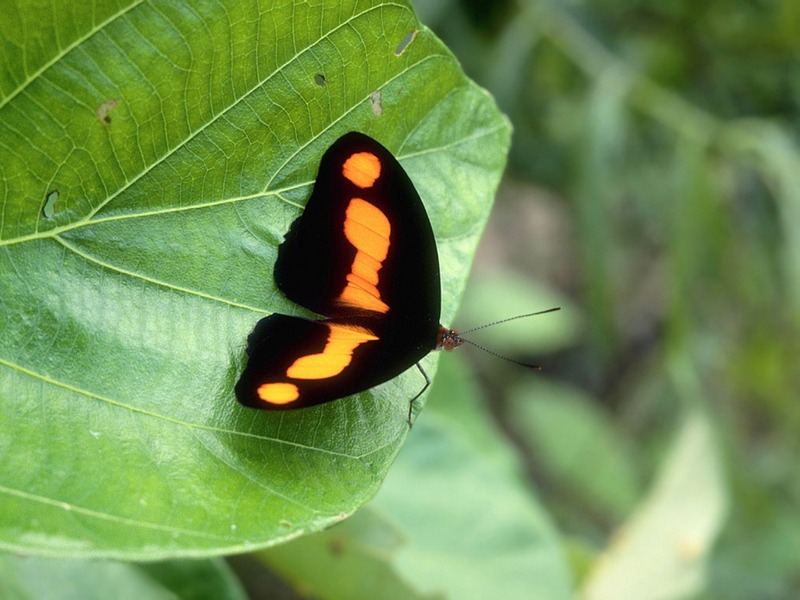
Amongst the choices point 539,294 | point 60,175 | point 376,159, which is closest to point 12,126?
point 60,175

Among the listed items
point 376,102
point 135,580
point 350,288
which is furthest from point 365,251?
point 135,580

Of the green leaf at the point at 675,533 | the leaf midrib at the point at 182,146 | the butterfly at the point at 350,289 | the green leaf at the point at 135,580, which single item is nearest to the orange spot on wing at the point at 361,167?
the butterfly at the point at 350,289

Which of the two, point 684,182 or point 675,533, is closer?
point 675,533

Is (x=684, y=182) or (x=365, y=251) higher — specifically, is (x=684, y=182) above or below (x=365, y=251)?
above

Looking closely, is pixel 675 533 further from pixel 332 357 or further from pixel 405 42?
pixel 405 42

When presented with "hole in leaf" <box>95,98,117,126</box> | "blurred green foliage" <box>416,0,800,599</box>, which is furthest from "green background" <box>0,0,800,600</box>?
"blurred green foliage" <box>416,0,800,599</box>

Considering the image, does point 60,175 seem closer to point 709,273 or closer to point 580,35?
point 580,35

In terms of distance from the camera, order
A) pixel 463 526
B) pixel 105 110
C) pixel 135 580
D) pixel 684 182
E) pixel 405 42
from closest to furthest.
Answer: pixel 105 110 < pixel 405 42 < pixel 135 580 < pixel 463 526 < pixel 684 182
